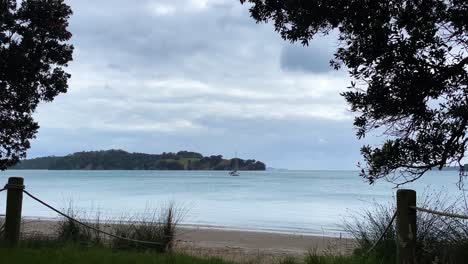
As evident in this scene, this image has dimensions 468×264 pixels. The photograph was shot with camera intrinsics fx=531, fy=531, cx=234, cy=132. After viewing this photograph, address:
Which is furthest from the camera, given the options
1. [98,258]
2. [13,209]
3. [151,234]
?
[151,234]

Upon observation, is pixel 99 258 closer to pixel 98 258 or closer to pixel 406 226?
pixel 98 258

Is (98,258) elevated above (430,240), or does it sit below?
below

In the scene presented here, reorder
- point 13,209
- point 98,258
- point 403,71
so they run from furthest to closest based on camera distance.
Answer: point 13,209 < point 98,258 < point 403,71

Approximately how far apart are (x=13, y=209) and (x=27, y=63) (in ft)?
10.4

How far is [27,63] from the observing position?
9.30 m

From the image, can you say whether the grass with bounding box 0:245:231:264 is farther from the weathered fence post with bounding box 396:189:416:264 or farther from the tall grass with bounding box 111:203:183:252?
the weathered fence post with bounding box 396:189:416:264

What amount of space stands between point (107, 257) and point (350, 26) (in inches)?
168

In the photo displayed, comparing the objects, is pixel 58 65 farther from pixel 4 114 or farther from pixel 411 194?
pixel 411 194

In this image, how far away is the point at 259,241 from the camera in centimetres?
1719

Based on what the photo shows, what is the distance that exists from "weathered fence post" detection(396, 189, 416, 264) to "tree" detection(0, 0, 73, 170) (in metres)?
6.77

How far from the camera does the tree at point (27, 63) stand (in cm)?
932

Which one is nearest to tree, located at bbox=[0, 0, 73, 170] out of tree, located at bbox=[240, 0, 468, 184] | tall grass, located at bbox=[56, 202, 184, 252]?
tall grass, located at bbox=[56, 202, 184, 252]

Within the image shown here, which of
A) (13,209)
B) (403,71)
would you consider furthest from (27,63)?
(403,71)

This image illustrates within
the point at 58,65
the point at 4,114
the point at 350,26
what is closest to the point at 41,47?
the point at 58,65
